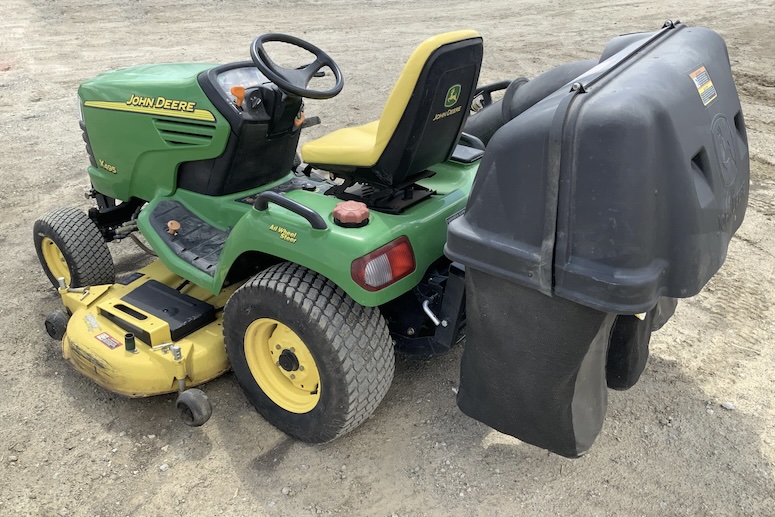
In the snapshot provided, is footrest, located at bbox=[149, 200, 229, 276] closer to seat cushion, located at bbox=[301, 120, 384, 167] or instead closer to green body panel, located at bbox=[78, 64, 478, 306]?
green body panel, located at bbox=[78, 64, 478, 306]

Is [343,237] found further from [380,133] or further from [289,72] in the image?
[289,72]

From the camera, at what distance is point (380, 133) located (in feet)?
7.79

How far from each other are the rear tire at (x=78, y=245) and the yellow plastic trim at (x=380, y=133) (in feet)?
4.65

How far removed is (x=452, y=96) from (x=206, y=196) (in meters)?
1.35

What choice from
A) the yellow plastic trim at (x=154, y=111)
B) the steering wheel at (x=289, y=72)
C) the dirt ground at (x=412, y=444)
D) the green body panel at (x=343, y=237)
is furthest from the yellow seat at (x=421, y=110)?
the dirt ground at (x=412, y=444)

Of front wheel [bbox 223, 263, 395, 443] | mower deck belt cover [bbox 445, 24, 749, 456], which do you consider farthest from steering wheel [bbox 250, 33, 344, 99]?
mower deck belt cover [bbox 445, 24, 749, 456]

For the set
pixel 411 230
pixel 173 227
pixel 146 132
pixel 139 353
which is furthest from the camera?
pixel 146 132

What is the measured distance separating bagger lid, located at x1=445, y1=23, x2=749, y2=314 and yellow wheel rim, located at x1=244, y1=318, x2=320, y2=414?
91 centimetres

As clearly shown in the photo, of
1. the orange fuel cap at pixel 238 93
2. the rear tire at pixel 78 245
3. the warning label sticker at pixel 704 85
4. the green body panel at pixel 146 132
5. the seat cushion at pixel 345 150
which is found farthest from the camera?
the rear tire at pixel 78 245

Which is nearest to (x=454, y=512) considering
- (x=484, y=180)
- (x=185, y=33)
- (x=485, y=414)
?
(x=485, y=414)

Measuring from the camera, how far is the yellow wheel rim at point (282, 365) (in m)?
2.56

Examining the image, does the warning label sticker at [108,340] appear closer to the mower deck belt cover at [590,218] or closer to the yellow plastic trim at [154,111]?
the yellow plastic trim at [154,111]

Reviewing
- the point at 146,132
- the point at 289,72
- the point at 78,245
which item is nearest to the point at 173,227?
the point at 146,132

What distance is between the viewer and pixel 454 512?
7.68 feet
